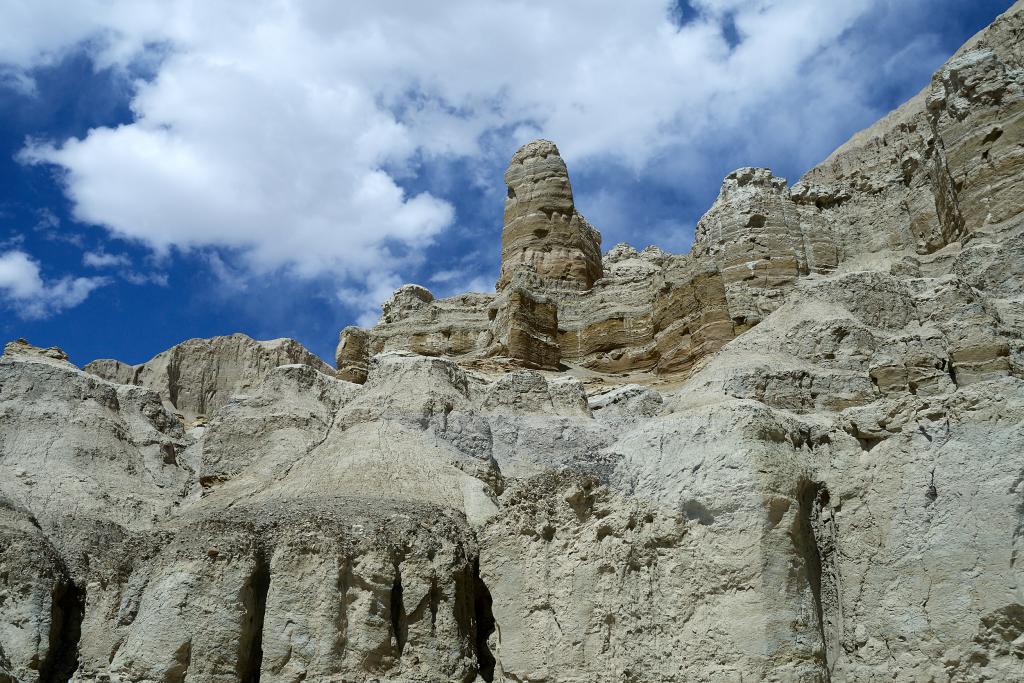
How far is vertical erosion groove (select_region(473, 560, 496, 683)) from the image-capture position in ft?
50.8

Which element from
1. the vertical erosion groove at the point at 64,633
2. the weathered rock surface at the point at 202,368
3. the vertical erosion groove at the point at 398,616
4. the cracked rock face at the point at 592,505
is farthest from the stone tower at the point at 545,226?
the vertical erosion groove at the point at 398,616

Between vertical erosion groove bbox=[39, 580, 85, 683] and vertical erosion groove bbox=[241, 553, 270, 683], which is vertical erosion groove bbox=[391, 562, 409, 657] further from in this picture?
vertical erosion groove bbox=[39, 580, 85, 683]

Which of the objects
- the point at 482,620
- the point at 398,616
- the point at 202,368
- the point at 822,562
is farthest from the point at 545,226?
the point at 822,562

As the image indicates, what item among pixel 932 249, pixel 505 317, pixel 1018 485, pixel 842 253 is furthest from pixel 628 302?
pixel 1018 485

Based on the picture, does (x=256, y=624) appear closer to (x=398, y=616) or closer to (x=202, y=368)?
(x=398, y=616)

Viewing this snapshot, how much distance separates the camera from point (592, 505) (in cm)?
1461

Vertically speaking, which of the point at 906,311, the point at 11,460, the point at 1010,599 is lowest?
the point at 1010,599

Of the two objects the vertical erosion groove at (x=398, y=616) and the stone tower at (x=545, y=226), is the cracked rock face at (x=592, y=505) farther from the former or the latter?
the stone tower at (x=545, y=226)

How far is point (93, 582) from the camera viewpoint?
17906 mm

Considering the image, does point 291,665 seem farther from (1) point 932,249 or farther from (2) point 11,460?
(1) point 932,249

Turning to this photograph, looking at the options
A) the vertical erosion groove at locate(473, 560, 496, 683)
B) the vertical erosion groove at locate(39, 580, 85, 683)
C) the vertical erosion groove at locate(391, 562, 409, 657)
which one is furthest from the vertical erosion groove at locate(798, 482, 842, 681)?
the vertical erosion groove at locate(39, 580, 85, 683)

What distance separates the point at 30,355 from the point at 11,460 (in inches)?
192

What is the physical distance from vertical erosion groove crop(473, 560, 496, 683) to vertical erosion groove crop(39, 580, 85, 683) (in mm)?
6573

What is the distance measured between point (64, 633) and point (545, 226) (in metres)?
33.5
